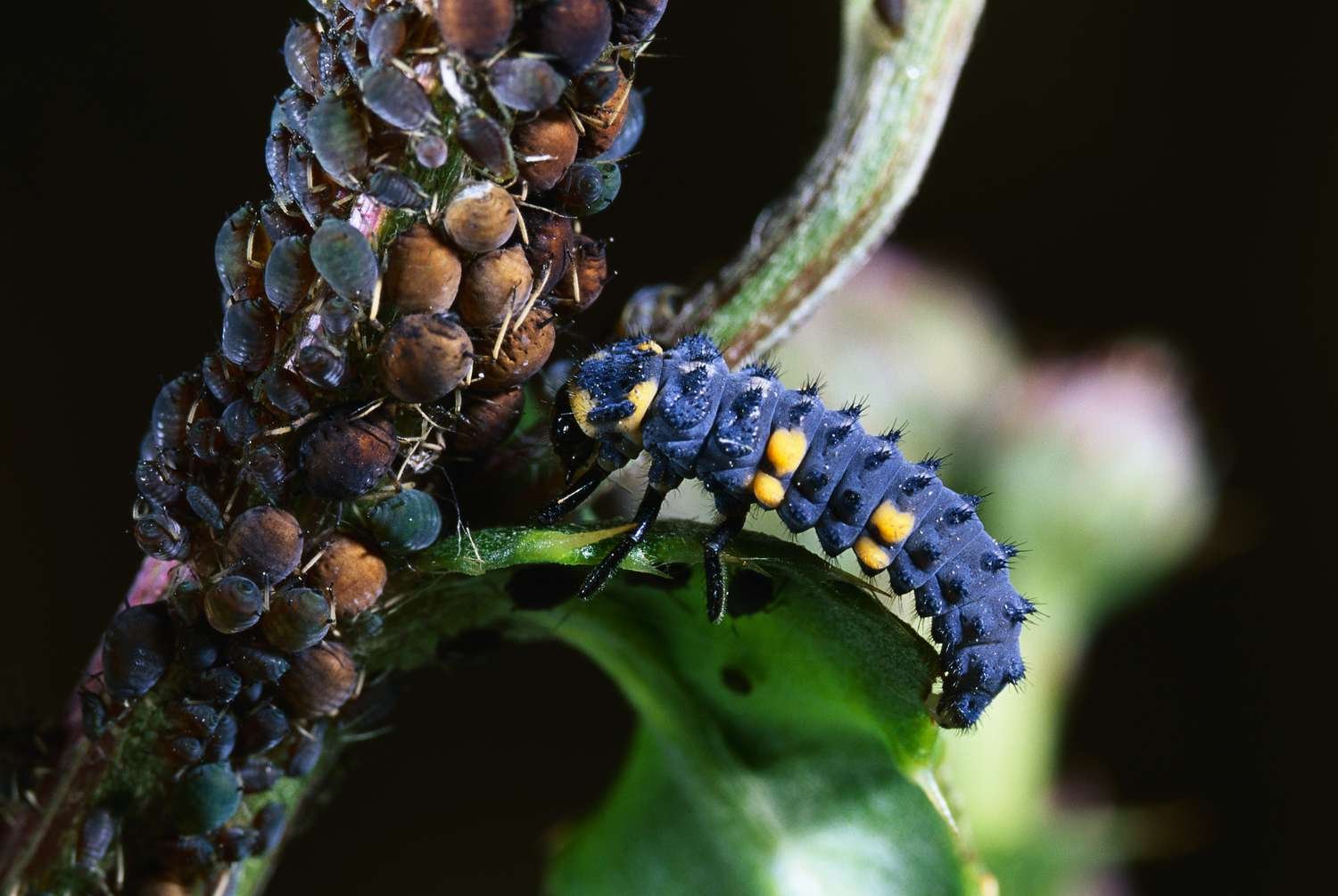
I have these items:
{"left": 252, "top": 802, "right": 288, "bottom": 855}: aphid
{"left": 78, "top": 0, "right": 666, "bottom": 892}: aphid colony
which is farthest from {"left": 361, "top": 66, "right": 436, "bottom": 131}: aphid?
{"left": 252, "top": 802, "right": 288, "bottom": 855}: aphid

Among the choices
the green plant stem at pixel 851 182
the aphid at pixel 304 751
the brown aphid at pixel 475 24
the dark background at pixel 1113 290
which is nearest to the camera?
the brown aphid at pixel 475 24

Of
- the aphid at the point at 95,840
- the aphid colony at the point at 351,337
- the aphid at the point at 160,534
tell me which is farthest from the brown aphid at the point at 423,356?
the aphid at the point at 95,840

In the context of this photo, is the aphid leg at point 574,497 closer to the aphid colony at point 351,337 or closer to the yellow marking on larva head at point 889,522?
the aphid colony at point 351,337

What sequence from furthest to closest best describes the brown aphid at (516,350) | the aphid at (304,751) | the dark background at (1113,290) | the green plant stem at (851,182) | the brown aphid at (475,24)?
the dark background at (1113,290)
the green plant stem at (851,182)
the aphid at (304,751)
the brown aphid at (516,350)
the brown aphid at (475,24)

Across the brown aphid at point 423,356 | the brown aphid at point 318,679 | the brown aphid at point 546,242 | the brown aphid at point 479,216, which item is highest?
the brown aphid at point 479,216

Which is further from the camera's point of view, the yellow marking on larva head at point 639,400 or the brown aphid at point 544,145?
the yellow marking on larva head at point 639,400

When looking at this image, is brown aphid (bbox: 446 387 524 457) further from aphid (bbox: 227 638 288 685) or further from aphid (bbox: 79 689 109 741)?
aphid (bbox: 79 689 109 741)
